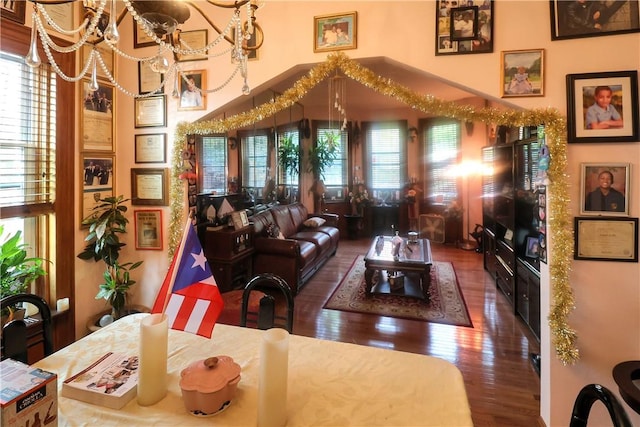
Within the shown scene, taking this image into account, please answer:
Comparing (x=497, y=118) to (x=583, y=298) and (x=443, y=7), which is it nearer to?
(x=443, y=7)

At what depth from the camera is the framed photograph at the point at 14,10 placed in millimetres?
2047

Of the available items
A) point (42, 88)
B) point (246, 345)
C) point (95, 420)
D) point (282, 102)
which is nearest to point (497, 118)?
point (282, 102)

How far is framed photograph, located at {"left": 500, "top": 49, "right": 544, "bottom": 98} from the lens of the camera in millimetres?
1994

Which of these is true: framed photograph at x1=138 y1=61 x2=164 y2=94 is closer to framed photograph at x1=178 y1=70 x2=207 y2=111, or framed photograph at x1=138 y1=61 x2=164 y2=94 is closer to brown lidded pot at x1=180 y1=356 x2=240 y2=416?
framed photograph at x1=178 y1=70 x2=207 y2=111

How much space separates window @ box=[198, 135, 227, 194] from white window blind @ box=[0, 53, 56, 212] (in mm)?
1291

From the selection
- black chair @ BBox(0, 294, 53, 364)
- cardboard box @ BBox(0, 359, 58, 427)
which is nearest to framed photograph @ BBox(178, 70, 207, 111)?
black chair @ BBox(0, 294, 53, 364)

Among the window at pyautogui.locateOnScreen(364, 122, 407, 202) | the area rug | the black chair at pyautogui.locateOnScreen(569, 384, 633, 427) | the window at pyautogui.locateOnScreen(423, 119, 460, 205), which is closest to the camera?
the black chair at pyautogui.locateOnScreen(569, 384, 633, 427)

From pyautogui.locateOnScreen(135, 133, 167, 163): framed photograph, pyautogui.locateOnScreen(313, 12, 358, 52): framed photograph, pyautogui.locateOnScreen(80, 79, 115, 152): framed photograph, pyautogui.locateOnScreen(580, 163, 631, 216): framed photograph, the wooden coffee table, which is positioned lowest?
the wooden coffee table

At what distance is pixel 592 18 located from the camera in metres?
1.91

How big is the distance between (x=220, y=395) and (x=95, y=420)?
1.28ft

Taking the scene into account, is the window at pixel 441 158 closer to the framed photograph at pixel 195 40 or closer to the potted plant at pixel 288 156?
the potted plant at pixel 288 156

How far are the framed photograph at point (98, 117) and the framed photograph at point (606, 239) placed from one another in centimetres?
358

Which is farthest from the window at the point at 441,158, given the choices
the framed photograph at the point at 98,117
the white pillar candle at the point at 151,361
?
the white pillar candle at the point at 151,361

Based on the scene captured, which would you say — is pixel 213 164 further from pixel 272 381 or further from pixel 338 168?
pixel 338 168
